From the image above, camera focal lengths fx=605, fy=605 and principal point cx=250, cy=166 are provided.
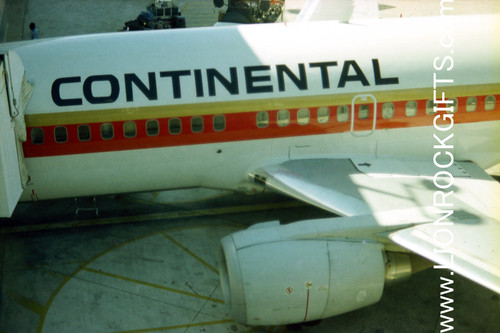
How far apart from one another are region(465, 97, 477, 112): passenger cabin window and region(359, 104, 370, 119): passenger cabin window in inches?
107

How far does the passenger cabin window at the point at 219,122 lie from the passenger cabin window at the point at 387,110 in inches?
166

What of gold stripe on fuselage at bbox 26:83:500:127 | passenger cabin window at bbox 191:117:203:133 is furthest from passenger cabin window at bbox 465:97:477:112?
passenger cabin window at bbox 191:117:203:133

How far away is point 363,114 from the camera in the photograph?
625 inches

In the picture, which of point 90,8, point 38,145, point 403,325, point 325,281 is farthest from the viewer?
point 90,8

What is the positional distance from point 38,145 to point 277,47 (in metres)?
6.59

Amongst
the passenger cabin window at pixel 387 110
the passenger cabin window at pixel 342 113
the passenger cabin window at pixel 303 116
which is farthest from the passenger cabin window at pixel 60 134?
the passenger cabin window at pixel 387 110

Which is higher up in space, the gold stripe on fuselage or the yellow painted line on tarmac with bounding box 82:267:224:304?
the gold stripe on fuselage

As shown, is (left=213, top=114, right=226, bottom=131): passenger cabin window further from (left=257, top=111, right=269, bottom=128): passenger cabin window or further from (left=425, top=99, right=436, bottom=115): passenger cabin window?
(left=425, top=99, right=436, bottom=115): passenger cabin window

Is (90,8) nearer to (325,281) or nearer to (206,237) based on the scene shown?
(206,237)

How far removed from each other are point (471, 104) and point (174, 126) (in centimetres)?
791

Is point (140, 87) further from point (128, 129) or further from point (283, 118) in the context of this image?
point (283, 118)

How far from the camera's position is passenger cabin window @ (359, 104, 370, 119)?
15820mm

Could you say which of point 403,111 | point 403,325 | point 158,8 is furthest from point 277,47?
point 158,8

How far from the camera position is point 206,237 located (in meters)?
17.0
